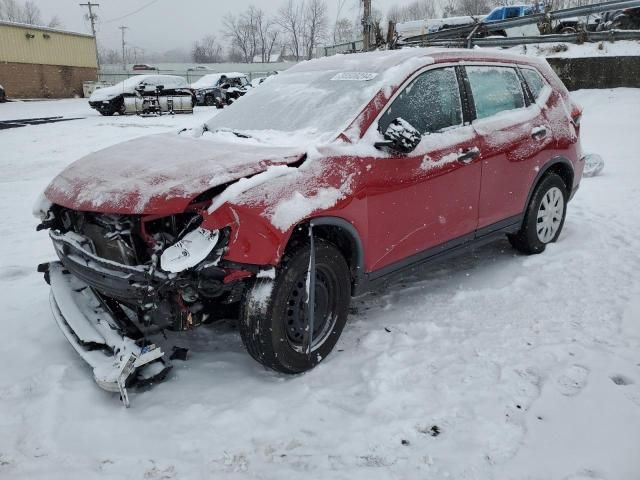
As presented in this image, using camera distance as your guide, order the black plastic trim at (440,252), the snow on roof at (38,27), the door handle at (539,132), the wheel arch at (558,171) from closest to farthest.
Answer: the black plastic trim at (440,252)
the door handle at (539,132)
the wheel arch at (558,171)
the snow on roof at (38,27)

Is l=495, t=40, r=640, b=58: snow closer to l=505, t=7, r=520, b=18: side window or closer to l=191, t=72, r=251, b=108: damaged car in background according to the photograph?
l=505, t=7, r=520, b=18: side window

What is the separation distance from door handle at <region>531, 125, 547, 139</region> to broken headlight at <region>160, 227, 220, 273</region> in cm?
304

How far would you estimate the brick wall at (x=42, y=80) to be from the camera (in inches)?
1297

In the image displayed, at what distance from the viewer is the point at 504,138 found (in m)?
4.02

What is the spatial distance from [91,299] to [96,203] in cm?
82

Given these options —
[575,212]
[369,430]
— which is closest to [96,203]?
[369,430]

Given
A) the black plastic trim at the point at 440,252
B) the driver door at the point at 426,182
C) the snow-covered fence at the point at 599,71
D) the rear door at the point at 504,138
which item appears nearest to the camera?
the driver door at the point at 426,182

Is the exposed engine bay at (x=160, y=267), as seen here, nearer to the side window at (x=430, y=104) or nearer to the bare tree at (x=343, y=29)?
the side window at (x=430, y=104)

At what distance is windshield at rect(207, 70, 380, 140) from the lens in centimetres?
329

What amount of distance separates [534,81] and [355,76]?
1981 millimetres

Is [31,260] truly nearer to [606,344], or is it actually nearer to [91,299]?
[91,299]

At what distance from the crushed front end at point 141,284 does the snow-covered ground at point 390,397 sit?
0.23 metres

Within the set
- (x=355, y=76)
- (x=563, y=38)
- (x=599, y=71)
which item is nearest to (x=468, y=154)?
(x=355, y=76)

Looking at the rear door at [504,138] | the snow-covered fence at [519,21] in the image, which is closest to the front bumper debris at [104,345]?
the rear door at [504,138]
